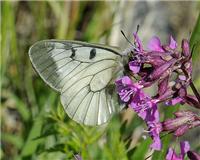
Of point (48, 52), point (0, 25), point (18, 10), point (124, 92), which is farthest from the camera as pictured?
point (18, 10)

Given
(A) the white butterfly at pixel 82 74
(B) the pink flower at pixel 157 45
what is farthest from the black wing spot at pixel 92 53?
(B) the pink flower at pixel 157 45

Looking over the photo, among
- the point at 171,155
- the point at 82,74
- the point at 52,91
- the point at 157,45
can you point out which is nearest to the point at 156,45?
the point at 157,45

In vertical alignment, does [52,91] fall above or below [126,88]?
below

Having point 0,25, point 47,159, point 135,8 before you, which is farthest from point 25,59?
point 47,159

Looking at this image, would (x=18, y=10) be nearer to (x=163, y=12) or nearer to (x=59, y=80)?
(x=163, y=12)

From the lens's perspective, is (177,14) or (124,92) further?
(177,14)

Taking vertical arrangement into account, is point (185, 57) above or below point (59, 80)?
above

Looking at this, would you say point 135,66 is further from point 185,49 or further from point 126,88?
point 185,49
